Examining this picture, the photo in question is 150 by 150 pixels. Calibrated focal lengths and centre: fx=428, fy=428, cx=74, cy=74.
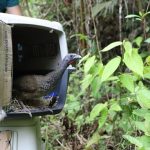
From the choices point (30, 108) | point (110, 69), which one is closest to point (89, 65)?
point (110, 69)

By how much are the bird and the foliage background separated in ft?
0.29

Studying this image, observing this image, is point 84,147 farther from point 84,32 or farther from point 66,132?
point 84,32

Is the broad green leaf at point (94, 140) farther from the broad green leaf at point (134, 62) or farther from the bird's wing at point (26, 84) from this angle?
the broad green leaf at point (134, 62)

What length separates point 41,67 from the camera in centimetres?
186

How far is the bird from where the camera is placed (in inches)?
64.2

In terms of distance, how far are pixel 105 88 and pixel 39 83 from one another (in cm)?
90

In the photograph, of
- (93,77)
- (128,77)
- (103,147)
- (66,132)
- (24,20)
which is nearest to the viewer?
(24,20)

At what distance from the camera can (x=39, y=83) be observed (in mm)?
1642

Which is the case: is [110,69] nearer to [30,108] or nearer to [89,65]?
[89,65]

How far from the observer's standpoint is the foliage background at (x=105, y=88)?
4.98ft

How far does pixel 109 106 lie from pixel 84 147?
37 centimetres

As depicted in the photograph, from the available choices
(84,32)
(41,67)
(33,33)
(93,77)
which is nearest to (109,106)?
(93,77)

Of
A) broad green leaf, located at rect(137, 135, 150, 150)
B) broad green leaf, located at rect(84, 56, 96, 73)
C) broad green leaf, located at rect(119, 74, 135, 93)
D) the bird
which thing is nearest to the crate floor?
the bird

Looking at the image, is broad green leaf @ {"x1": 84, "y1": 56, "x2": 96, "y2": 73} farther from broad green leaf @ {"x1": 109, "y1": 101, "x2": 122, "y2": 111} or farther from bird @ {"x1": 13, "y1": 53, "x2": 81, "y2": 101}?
broad green leaf @ {"x1": 109, "y1": 101, "x2": 122, "y2": 111}
